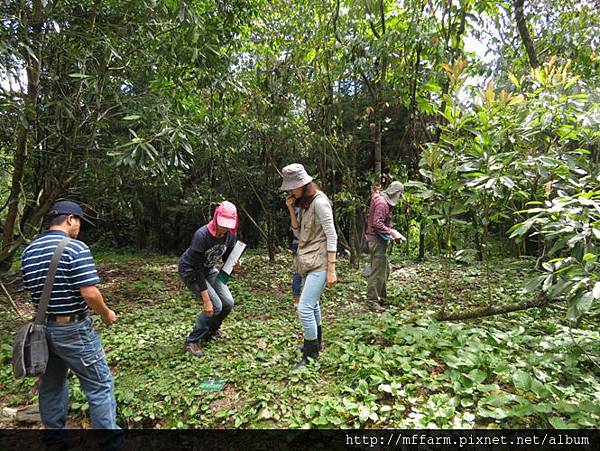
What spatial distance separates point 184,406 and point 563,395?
2980mm

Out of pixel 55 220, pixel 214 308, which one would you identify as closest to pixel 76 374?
pixel 55 220

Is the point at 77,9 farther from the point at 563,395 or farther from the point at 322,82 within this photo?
the point at 563,395

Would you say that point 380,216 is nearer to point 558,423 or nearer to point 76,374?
point 558,423

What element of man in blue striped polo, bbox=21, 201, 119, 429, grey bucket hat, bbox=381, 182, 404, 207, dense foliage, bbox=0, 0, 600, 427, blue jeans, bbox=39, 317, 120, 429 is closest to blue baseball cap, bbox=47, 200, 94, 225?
man in blue striped polo, bbox=21, 201, 119, 429

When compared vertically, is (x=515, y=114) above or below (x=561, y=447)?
above

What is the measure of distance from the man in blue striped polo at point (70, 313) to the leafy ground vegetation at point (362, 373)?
69 cm

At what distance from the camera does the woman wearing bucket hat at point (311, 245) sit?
132 inches

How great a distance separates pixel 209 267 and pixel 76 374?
1697 mm

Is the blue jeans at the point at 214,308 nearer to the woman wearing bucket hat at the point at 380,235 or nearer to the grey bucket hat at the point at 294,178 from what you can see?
the grey bucket hat at the point at 294,178

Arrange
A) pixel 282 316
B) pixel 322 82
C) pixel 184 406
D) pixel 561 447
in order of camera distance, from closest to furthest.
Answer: pixel 561 447 → pixel 184 406 → pixel 282 316 → pixel 322 82

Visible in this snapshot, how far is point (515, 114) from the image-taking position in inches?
140

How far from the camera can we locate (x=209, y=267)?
4078 mm

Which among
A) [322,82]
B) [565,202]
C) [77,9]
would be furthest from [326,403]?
[322,82]

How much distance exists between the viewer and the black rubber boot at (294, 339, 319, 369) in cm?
355
